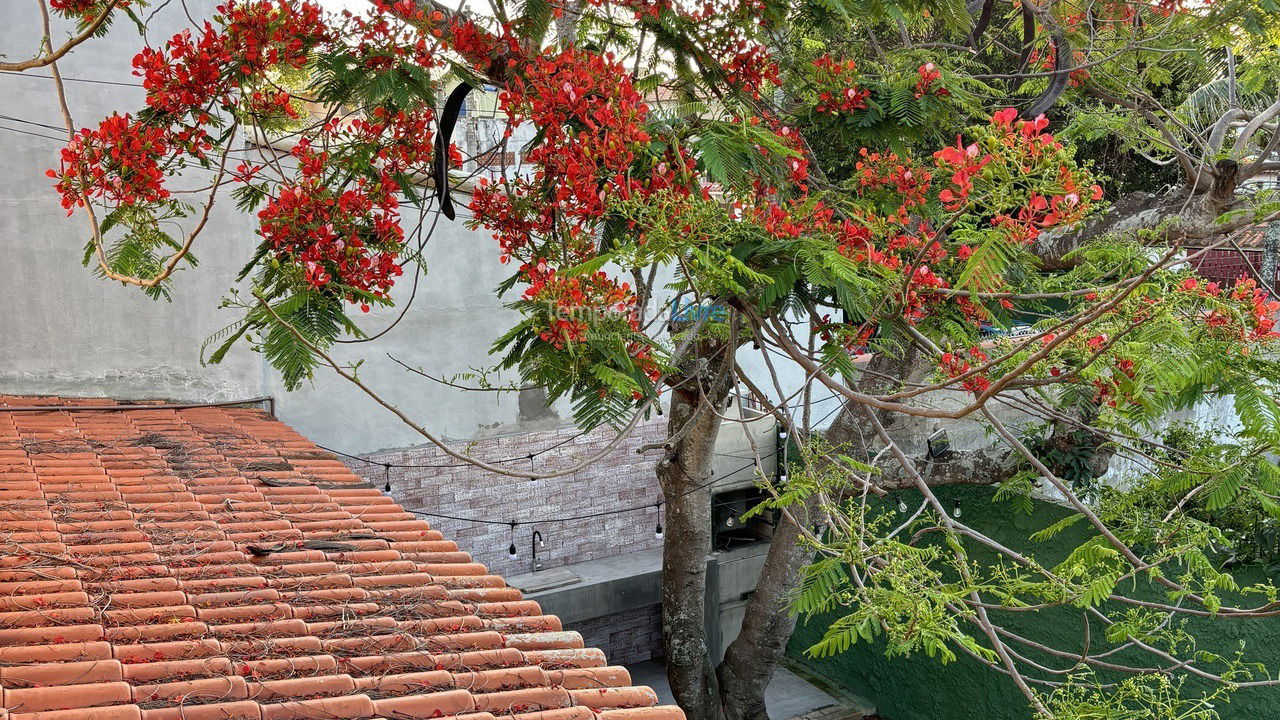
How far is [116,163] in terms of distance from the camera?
395 cm

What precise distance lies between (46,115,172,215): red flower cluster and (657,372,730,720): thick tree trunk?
4328mm

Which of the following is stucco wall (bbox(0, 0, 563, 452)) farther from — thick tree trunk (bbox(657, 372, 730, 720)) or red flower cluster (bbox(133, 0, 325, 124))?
red flower cluster (bbox(133, 0, 325, 124))

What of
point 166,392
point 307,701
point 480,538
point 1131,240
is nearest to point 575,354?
point 307,701

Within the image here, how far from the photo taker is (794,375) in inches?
409

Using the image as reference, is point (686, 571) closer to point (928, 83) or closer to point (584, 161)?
point (928, 83)

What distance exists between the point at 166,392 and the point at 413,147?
3521 millimetres

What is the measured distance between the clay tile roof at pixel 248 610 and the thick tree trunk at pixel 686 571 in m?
2.98

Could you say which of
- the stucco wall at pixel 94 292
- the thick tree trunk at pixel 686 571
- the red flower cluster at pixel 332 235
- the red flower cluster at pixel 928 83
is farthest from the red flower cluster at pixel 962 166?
the stucco wall at pixel 94 292

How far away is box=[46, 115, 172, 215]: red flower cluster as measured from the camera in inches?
154

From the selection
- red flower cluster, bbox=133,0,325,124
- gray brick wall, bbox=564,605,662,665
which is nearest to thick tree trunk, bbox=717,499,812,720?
gray brick wall, bbox=564,605,662,665

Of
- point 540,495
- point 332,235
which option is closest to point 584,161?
point 332,235

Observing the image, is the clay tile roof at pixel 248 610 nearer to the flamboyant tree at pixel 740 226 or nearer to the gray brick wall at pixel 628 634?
the flamboyant tree at pixel 740 226

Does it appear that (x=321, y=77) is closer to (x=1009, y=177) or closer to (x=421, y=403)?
(x=1009, y=177)

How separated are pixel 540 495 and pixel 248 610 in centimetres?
615
